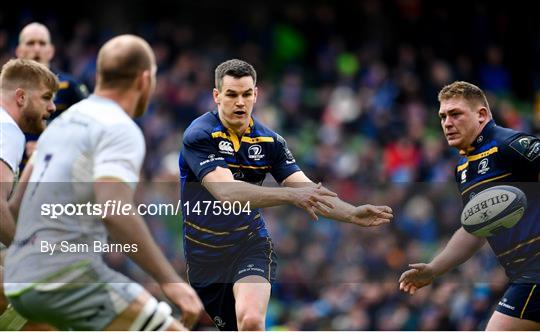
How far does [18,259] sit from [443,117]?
358cm

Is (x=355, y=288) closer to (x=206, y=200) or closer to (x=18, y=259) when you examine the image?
(x=206, y=200)

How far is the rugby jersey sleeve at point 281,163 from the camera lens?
8.52 m

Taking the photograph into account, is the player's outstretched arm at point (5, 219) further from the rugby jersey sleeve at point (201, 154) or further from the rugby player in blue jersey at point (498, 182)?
the rugby player in blue jersey at point (498, 182)

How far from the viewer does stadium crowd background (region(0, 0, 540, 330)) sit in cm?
1234

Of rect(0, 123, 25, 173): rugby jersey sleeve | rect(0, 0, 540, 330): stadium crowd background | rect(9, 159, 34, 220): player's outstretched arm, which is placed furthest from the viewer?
rect(0, 0, 540, 330): stadium crowd background

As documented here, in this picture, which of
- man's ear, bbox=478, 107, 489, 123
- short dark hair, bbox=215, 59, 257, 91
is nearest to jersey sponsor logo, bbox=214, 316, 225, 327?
short dark hair, bbox=215, 59, 257, 91

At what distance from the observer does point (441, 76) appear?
63.3 ft

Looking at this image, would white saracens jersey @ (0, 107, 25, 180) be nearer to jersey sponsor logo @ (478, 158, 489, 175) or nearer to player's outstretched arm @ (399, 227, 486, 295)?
player's outstretched arm @ (399, 227, 486, 295)

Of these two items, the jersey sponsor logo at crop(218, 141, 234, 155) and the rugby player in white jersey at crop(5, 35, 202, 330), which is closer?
the rugby player in white jersey at crop(5, 35, 202, 330)

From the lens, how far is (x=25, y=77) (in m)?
7.62

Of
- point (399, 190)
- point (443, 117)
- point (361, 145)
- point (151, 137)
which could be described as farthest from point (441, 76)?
point (443, 117)

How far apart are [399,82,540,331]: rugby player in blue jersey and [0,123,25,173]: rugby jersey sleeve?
3002 millimetres

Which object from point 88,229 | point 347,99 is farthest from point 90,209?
point 347,99

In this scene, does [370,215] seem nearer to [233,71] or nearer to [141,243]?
[233,71]
